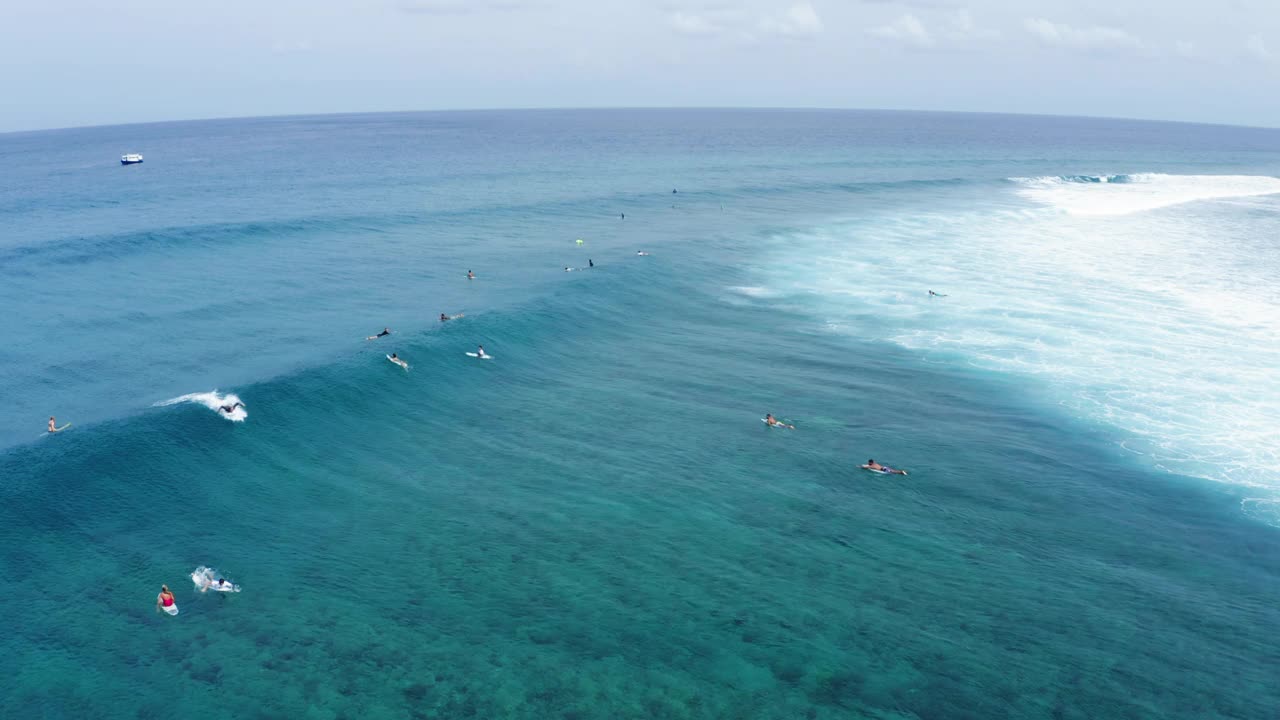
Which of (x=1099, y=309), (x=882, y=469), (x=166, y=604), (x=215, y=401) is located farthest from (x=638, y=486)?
(x=1099, y=309)

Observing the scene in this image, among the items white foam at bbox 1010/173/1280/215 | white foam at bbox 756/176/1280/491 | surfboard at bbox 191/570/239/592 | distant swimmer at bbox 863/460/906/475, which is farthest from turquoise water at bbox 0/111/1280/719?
white foam at bbox 1010/173/1280/215

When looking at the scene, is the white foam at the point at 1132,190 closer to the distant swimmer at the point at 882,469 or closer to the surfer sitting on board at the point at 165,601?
the distant swimmer at the point at 882,469

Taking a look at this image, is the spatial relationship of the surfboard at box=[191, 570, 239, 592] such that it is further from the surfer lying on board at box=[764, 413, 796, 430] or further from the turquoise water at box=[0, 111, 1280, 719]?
the surfer lying on board at box=[764, 413, 796, 430]

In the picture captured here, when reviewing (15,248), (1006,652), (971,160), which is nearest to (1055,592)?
(1006,652)

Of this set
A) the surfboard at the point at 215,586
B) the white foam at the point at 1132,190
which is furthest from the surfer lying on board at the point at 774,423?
the white foam at the point at 1132,190

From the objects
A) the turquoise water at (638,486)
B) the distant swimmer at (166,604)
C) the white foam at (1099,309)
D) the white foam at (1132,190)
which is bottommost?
the distant swimmer at (166,604)

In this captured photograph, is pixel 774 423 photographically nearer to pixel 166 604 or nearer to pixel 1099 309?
pixel 166 604

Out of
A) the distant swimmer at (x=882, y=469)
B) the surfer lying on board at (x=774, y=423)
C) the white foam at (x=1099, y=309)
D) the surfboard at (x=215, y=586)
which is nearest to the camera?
the surfboard at (x=215, y=586)

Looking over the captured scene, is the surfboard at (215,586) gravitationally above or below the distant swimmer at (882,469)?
below
